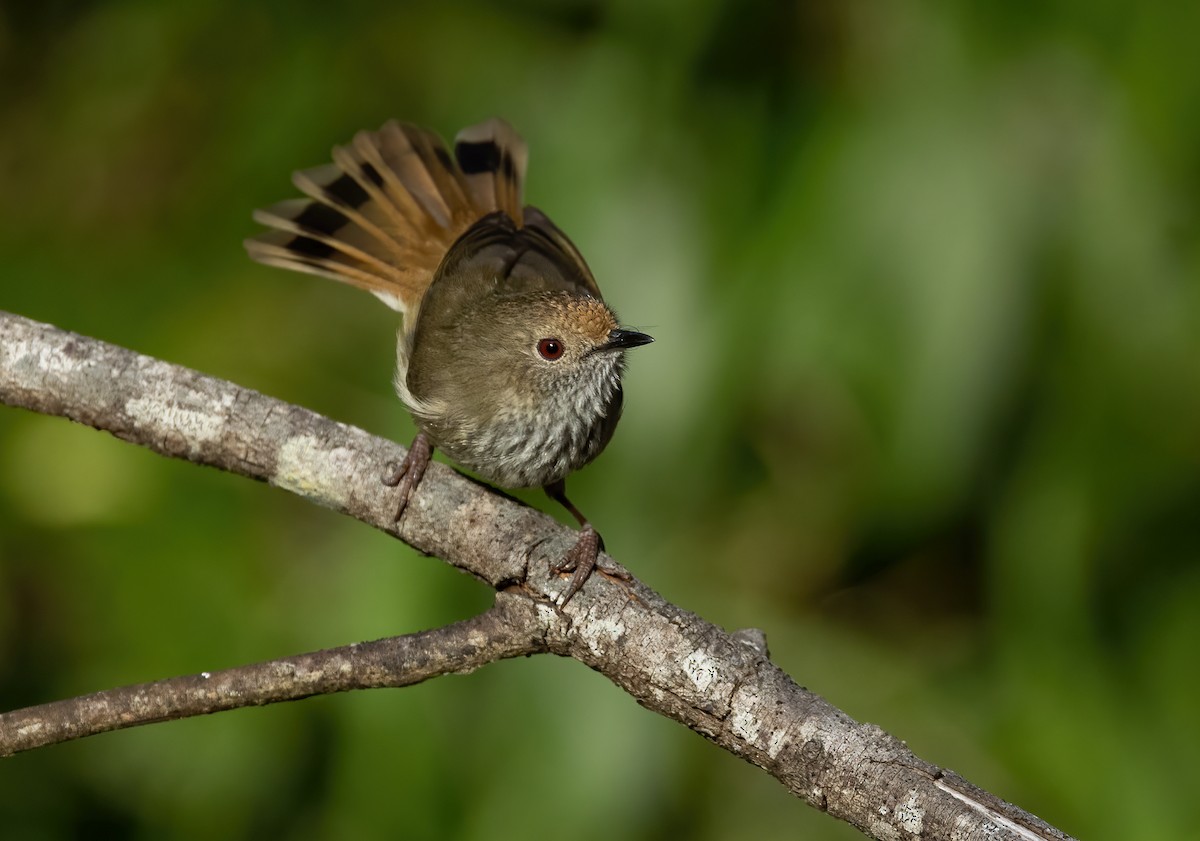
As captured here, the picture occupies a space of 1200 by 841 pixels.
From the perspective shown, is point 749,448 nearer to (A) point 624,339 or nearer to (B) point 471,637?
(A) point 624,339

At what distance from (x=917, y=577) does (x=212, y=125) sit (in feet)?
9.34

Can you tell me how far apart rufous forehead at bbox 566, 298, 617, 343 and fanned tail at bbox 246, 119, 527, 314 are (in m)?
0.70

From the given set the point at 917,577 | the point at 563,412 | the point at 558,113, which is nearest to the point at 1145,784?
the point at 917,577

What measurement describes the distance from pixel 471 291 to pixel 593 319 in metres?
0.56

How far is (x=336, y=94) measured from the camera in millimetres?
3990

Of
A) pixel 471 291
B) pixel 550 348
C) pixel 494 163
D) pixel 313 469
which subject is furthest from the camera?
pixel 494 163

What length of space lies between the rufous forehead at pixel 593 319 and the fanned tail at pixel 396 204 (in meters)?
0.70

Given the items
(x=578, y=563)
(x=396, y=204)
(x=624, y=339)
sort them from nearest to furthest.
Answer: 1. (x=578, y=563)
2. (x=624, y=339)
3. (x=396, y=204)

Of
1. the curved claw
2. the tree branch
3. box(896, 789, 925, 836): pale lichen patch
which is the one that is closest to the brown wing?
the tree branch

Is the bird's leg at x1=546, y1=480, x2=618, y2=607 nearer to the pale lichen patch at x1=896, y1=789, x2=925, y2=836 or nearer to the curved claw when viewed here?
the curved claw

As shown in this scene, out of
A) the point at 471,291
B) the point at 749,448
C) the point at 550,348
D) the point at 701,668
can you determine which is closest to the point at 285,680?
the point at 701,668

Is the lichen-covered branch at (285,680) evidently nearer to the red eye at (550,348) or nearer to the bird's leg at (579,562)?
the bird's leg at (579,562)

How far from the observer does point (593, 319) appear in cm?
333

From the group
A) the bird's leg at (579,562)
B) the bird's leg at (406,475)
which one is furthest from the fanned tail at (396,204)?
the bird's leg at (579,562)
